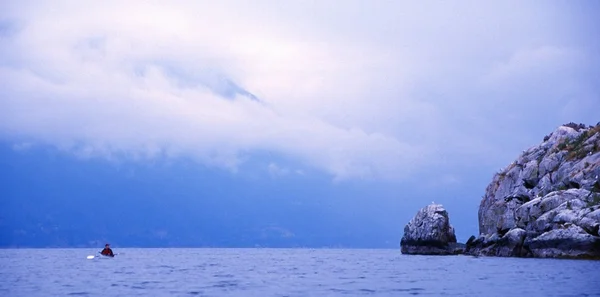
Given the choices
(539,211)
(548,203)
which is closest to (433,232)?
(539,211)

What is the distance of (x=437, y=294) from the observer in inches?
1829

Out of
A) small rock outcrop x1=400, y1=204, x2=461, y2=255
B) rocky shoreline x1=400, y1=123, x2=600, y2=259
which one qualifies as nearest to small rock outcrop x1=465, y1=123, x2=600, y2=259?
rocky shoreline x1=400, y1=123, x2=600, y2=259

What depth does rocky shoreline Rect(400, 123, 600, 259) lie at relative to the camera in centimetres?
9162

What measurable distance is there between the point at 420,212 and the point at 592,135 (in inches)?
1357

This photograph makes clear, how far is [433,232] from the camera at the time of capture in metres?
130

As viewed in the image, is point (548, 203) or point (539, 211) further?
point (539, 211)

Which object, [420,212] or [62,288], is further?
[420,212]

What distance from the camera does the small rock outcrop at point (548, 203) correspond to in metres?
90.9

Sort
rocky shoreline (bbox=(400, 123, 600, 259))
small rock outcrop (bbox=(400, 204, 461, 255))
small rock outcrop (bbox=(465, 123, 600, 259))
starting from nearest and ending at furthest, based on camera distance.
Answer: small rock outcrop (bbox=(465, 123, 600, 259)) → rocky shoreline (bbox=(400, 123, 600, 259)) → small rock outcrop (bbox=(400, 204, 461, 255))

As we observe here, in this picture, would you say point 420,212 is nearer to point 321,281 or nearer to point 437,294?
point 321,281

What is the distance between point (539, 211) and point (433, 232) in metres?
30.6

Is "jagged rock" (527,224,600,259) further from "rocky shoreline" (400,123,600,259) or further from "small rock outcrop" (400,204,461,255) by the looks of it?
"small rock outcrop" (400,204,461,255)

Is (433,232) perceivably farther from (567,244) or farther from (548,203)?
(567,244)

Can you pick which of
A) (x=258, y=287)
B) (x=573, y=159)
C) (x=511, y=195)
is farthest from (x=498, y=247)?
(x=258, y=287)
